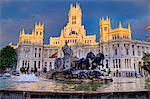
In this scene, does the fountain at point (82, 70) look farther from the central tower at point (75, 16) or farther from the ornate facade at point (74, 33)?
the central tower at point (75, 16)

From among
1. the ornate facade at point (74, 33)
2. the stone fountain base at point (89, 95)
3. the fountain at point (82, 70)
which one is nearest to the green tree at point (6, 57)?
the ornate facade at point (74, 33)

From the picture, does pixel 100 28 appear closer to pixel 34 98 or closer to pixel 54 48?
pixel 54 48

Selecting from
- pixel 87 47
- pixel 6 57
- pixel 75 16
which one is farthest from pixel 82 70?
pixel 75 16

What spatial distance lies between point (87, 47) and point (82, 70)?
189ft

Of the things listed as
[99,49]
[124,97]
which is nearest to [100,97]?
[124,97]

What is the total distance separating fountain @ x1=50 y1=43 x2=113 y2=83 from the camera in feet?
60.2

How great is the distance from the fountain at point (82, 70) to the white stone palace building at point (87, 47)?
43899mm

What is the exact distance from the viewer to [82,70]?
62.8 feet

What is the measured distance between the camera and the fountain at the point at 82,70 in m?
18.3

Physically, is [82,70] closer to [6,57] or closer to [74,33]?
[6,57]

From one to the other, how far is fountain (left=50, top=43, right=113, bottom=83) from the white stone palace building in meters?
43.9

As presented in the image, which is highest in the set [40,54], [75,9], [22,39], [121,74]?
[75,9]

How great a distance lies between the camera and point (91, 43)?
259 ft

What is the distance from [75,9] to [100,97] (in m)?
86.5
